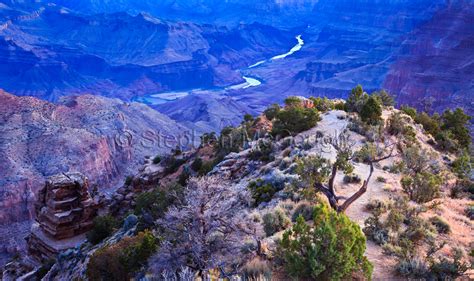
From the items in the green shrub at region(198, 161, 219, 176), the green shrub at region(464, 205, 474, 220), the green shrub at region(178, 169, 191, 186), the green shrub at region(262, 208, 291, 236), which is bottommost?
the green shrub at region(178, 169, 191, 186)

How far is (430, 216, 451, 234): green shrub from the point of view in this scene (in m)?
13.1

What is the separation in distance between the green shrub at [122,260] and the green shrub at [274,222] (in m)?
3.65

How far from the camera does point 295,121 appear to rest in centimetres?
2884

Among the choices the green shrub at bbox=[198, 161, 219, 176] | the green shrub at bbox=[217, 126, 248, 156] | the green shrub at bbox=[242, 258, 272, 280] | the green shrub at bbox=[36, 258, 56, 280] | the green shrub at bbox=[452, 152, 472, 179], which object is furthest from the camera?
the green shrub at bbox=[217, 126, 248, 156]

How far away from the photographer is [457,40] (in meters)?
103

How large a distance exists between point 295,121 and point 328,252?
20074 millimetres

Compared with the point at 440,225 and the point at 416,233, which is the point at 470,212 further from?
the point at 416,233

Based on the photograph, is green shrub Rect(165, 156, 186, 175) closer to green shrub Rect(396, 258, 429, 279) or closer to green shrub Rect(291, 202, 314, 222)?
green shrub Rect(291, 202, 314, 222)

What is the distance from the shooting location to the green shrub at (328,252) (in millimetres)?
9281

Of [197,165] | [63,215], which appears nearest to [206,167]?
[197,165]

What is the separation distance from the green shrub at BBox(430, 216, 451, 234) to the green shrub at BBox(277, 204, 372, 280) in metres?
4.81

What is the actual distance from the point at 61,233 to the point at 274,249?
21.2 metres

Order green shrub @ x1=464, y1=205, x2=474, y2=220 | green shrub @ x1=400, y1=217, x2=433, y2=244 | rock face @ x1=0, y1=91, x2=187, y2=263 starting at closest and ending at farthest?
green shrub @ x1=400, y1=217, x2=433, y2=244
green shrub @ x1=464, y1=205, x2=474, y2=220
rock face @ x1=0, y1=91, x2=187, y2=263

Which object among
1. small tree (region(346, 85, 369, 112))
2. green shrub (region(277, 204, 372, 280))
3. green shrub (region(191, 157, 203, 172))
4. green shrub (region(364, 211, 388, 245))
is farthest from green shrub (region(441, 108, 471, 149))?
green shrub (region(277, 204, 372, 280))
